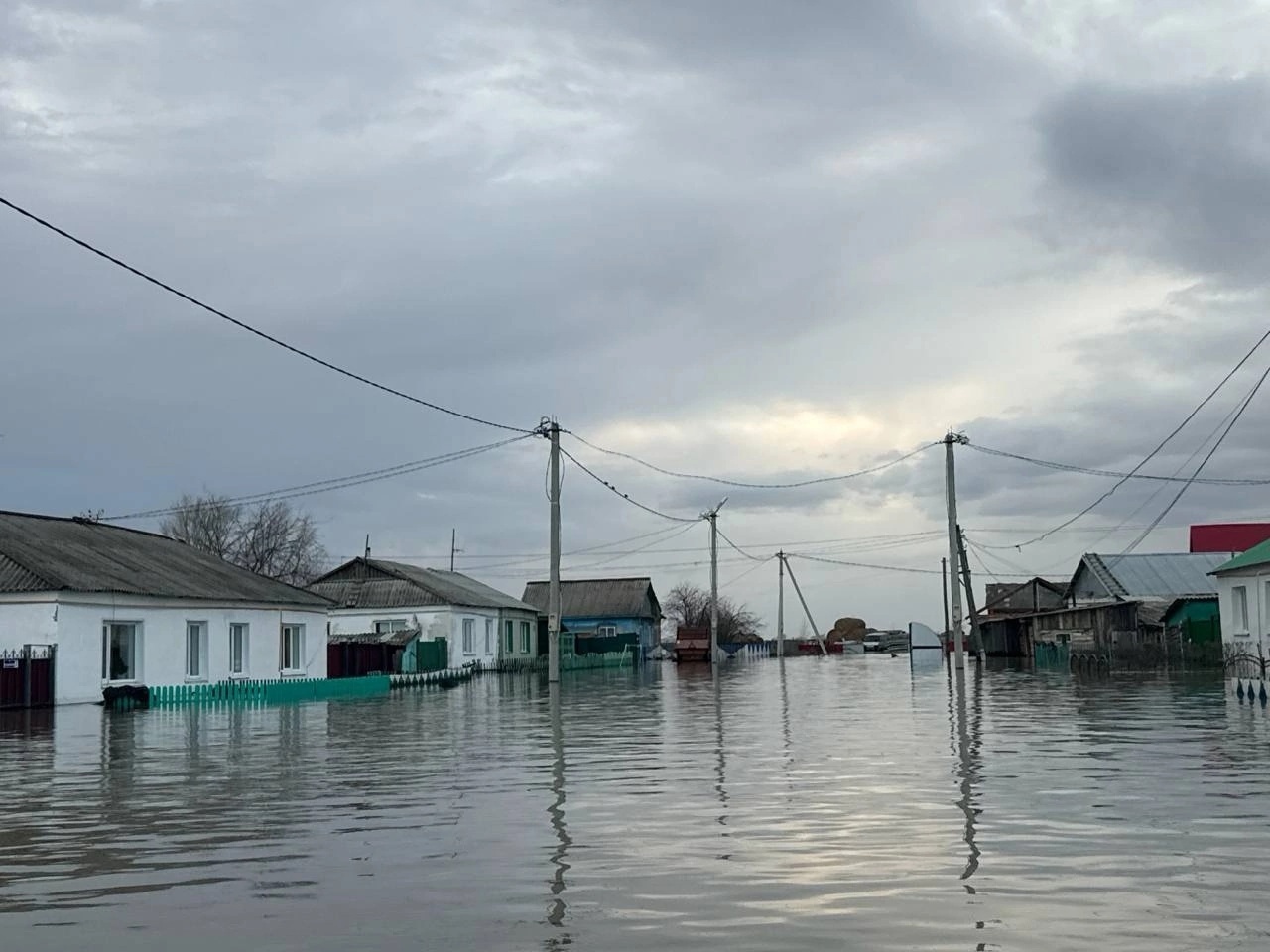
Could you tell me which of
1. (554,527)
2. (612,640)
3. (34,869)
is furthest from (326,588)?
(34,869)

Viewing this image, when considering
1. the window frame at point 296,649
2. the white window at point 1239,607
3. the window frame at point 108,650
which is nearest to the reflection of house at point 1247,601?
the white window at point 1239,607

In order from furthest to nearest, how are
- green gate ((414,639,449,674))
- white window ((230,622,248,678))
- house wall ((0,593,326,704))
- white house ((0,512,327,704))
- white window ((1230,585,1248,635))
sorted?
green gate ((414,639,449,674)) → white window ((230,622,248,678)) → white window ((1230,585,1248,635)) → white house ((0,512,327,704)) → house wall ((0,593,326,704))

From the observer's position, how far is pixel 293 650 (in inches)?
1810

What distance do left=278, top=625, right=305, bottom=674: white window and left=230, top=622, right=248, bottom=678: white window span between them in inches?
105

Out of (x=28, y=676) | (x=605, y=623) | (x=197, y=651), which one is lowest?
(x=28, y=676)

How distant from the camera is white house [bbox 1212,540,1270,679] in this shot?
33969 mm

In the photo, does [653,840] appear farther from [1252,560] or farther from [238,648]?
[238,648]

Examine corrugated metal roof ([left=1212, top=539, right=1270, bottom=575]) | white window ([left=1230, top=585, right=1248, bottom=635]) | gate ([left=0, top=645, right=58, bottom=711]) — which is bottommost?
gate ([left=0, top=645, right=58, bottom=711])

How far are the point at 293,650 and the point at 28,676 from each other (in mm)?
13757

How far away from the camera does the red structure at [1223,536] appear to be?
7662 cm

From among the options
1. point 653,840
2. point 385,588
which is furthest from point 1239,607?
point 385,588

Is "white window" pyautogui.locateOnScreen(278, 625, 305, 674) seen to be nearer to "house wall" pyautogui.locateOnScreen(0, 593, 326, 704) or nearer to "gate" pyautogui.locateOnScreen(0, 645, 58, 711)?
"house wall" pyautogui.locateOnScreen(0, 593, 326, 704)

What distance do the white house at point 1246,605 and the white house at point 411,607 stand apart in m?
34.0

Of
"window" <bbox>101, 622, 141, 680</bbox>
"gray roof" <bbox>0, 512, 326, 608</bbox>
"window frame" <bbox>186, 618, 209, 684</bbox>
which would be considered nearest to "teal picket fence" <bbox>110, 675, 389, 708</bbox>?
"window frame" <bbox>186, 618, 209, 684</bbox>
